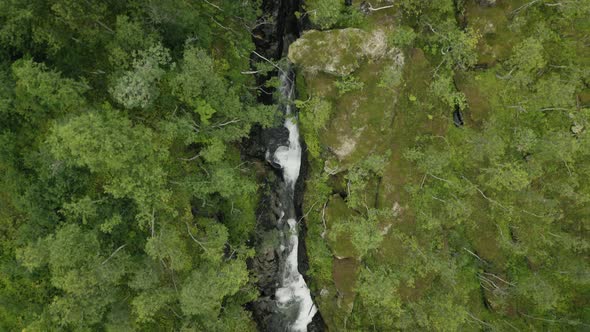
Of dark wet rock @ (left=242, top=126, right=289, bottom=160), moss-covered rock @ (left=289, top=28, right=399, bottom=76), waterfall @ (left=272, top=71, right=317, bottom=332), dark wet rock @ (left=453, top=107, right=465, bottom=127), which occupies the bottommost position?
waterfall @ (left=272, top=71, right=317, bottom=332)

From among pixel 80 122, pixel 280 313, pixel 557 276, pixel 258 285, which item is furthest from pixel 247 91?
pixel 557 276

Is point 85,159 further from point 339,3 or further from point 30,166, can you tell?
point 339,3

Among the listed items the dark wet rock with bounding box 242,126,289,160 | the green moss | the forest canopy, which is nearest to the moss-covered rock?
the forest canopy

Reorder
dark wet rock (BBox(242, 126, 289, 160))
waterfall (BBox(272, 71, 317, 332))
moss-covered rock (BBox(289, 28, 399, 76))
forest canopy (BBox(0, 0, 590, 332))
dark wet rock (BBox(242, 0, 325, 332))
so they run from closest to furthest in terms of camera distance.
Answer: forest canopy (BBox(0, 0, 590, 332)) < moss-covered rock (BBox(289, 28, 399, 76)) < dark wet rock (BBox(242, 0, 325, 332)) < dark wet rock (BBox(242, 126, 289, 160)) < waterfall (BBox(272, 71, 317, 332))

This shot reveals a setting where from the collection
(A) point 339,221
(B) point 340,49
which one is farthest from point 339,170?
(B) point 340,49

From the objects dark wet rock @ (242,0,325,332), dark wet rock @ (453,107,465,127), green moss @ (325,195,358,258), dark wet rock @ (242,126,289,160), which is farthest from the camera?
dark wet rock @ (242,126,289,160)

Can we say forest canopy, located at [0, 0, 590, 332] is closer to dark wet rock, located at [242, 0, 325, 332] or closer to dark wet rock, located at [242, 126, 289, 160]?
dark wet rock, located at [242, 0, 325, 332]

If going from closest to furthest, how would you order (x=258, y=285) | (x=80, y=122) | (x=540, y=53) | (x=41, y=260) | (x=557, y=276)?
1. (x=80, y=122)
2. (x=41, y=260)
3. (x=540, y=53)
4. (x=557, y=276)
5. (x=258, y=285)

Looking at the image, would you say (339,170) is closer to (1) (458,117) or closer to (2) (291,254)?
(2) (291,254)

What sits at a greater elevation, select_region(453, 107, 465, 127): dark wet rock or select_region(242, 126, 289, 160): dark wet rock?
select_region(453, 107, 465, 127): dark wet rock
